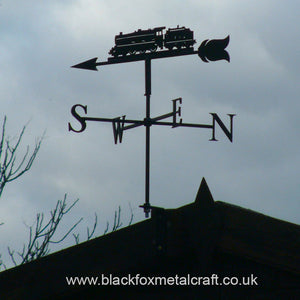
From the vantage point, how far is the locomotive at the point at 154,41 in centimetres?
631

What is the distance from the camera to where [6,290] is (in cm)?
577

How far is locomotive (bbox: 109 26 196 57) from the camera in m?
6.31

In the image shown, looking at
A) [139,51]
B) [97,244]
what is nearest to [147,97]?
[139,51]

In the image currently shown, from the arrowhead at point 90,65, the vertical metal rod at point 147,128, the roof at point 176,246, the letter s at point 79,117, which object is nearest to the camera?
the roof at point 176,246

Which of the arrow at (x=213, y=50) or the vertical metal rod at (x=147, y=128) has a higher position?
the arrow at (x=213, y=50)

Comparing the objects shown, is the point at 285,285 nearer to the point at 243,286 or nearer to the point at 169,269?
the point at 243,286

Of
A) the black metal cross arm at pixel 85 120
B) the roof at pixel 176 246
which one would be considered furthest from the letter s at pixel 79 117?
the roof at pixel 176 246

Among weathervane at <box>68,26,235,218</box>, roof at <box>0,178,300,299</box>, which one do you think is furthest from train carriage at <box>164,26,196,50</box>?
roof at <box>0,178,300,299</box>

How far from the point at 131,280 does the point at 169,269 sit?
314 millimetres

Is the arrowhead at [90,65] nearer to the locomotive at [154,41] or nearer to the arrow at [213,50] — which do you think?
the locomotive at [154,41]

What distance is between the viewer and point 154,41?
20.8 ft

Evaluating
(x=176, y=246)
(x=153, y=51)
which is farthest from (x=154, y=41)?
(x=176, y=246)

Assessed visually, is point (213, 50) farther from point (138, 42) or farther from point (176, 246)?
point (176, 246)

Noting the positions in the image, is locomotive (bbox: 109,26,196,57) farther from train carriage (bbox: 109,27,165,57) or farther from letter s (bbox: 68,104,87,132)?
letter s (bbox: 68,104,87,132)
